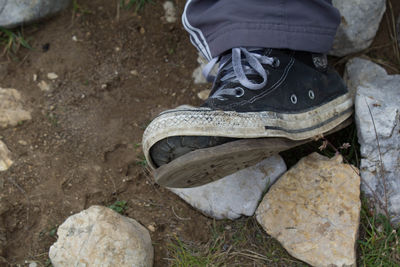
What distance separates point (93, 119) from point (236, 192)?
0.89m

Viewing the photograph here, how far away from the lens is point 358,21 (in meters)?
2.27

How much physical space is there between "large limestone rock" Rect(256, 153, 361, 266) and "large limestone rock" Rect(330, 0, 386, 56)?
28.6 inches

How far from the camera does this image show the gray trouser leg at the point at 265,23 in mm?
1748

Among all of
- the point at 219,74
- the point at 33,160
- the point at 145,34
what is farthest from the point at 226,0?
the point at 33,160

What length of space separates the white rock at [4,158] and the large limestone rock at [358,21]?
1812 millimetres

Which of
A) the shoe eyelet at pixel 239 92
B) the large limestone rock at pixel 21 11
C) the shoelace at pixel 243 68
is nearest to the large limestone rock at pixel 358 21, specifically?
the shoelace at pixel 243 68

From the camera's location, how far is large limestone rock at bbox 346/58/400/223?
1.86 m

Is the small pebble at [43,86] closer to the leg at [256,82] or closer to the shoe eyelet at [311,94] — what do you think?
the leg at [256,82]

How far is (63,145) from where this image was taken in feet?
7.36

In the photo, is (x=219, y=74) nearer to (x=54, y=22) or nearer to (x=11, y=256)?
(x=11, y=256)

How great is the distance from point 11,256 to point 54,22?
59.3 inches

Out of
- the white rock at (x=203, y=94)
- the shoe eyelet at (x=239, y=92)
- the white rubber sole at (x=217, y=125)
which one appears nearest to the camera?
the white rubber sole at (x=217, y=125)

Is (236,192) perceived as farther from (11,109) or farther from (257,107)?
(11,109)

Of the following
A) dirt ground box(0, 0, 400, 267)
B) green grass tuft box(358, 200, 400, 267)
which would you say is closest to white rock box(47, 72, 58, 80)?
dirt ground box(0, 0, 400, 267)
